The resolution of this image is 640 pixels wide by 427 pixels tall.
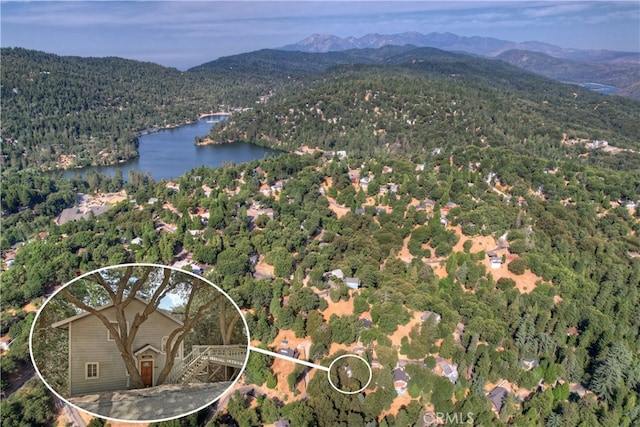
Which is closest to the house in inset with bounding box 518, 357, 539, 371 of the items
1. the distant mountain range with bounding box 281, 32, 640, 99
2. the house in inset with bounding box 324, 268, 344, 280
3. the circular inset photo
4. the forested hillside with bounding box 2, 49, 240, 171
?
the house in inset with bounding box 324, 268, 344, 280

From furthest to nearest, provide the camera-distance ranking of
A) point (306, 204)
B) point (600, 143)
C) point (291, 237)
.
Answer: point (600, 143) → point (306, 204) → point (291, 237)

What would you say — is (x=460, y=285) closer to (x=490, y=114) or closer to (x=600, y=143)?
(x=600, y=143)

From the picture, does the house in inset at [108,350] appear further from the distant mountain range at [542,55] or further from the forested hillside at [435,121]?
the distant mountain range at [542,55]

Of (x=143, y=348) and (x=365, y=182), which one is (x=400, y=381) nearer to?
(x=143, y=348)

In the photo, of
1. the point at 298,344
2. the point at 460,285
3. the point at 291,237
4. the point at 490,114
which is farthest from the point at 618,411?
the point at 490,114

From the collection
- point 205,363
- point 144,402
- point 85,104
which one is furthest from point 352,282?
point 85,104
